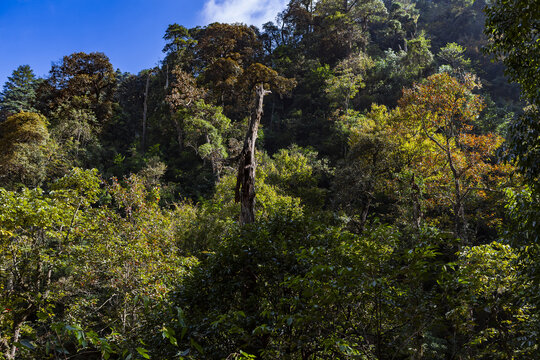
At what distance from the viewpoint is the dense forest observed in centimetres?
345

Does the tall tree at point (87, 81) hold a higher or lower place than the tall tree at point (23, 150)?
higher

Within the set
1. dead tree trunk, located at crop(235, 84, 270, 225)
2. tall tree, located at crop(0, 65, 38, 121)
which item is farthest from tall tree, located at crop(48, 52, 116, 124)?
dead tree trunk, located at crop(235, 84, 270, 225)

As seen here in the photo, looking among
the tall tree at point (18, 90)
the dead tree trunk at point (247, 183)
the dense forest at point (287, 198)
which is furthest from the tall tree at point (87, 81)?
the dead tree trunk at point (247, 183)

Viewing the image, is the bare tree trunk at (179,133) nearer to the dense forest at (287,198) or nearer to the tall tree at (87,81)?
the dense forest at (287,198)

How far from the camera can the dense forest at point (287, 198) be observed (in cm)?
345

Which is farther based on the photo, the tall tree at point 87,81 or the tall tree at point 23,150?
the tall tree at point 87,81

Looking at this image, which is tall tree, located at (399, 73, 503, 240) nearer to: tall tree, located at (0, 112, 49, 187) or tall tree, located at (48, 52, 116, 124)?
tall tree, located at (0, 112, 49, 187)

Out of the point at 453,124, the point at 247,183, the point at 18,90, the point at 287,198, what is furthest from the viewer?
the point at 18,90

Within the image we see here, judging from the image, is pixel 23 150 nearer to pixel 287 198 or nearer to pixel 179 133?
pixel 179 133

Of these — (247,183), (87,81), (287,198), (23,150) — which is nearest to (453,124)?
(287,198)

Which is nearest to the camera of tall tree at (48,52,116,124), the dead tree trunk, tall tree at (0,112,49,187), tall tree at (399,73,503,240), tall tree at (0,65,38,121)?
the dead tree trunk

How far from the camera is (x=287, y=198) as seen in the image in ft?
53.8

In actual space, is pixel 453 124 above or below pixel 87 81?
below

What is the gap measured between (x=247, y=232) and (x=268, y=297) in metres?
1.11
